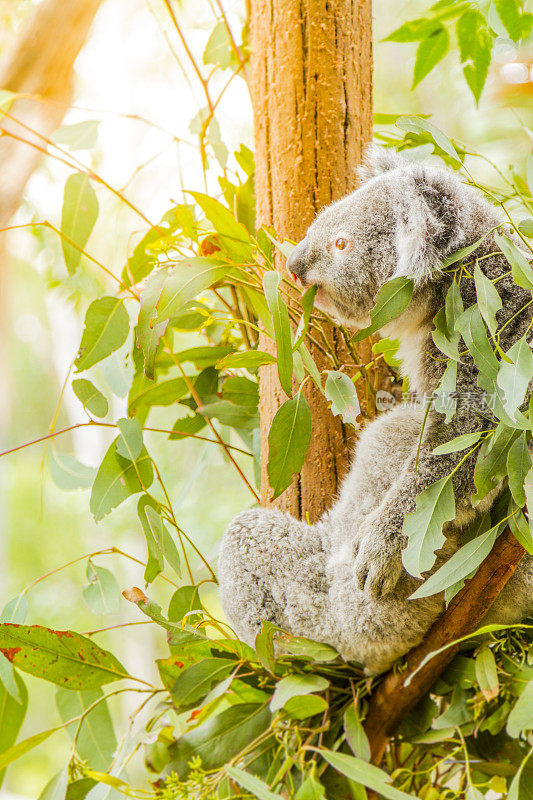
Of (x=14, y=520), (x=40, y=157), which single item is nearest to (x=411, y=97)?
(x=40, y=157)

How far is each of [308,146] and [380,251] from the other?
355 millimetres

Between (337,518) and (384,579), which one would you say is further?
(337,518)

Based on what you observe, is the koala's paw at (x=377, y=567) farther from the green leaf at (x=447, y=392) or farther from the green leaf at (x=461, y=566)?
the green leaf at (x=447, y=392)

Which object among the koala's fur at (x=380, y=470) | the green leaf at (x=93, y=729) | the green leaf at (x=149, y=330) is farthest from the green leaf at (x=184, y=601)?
the green leaf at (x=149, y=330)

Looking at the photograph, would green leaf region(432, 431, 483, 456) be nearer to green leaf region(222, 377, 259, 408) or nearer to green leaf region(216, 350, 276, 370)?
green leaf region(216, 350, 276, 370)

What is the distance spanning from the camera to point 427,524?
1035mm

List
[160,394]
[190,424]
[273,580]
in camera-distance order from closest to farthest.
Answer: [273,580] < [160,394] < [190,424]

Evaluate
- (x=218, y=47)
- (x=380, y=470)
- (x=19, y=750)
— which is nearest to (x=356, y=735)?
(x=380, y=470)

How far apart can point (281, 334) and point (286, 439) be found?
226 mm

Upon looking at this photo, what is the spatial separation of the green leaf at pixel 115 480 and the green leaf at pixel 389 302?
0.56 metres

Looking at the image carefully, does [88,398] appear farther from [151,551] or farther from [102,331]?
[151,551]

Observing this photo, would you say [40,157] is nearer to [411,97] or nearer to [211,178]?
[211,178]

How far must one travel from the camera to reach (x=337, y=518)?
1.38m

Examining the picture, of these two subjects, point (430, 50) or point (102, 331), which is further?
point (430, 50)
